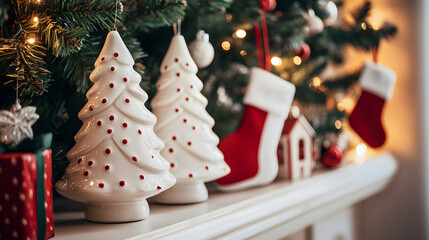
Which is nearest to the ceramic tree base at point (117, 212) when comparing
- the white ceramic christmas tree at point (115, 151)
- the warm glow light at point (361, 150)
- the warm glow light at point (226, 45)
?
the white ceramic christmas tree at point (115, 151)

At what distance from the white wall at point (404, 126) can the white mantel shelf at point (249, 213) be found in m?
0.27

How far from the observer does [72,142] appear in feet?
2.58

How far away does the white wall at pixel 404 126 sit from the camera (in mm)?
1494

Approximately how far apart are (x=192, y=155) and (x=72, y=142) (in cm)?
23

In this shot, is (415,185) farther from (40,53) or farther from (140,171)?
(40,53)

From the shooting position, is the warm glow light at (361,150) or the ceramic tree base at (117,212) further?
the warm glow light at (361,150)

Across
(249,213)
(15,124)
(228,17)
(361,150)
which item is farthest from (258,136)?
(361,150)

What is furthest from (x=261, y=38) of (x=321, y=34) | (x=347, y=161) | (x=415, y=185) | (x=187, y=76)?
(x=415, y=185)

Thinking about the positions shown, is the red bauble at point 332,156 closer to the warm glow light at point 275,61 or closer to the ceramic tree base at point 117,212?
the warm glow light at point 275,61

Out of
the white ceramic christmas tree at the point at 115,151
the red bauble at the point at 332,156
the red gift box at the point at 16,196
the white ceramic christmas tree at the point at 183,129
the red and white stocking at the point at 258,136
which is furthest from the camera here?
the red bauble at the point at 332,156

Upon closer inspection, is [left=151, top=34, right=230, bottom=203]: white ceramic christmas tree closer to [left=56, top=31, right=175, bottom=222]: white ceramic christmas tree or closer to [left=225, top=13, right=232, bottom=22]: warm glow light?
[left=56, top=31, right=175, bottom=222]: white ceramic christmas tree

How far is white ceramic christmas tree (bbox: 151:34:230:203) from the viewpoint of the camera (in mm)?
781

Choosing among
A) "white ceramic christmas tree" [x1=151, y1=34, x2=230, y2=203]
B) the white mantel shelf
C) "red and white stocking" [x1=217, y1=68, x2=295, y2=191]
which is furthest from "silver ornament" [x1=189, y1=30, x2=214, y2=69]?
the white mantel shelf

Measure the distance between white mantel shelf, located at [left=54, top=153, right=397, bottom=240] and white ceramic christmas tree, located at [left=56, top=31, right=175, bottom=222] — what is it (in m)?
0.05
